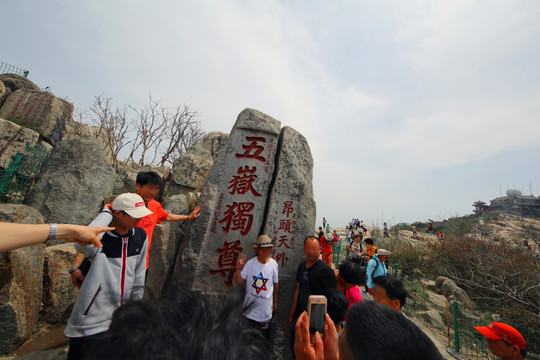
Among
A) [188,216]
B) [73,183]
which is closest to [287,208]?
[188,216]

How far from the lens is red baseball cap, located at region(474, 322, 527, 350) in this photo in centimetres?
205

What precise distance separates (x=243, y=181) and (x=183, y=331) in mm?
2999

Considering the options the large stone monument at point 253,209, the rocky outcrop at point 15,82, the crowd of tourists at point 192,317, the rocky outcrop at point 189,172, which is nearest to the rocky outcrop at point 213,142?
the rocky outcrop at point 189,172

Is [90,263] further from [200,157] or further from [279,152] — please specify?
[200,157]

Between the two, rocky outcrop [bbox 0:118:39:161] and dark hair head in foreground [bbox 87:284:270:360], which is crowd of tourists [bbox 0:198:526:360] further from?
rocky outcrop [bbox 0:118:39:161]

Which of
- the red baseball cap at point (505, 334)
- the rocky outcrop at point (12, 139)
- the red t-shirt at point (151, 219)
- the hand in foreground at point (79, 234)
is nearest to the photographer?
the hand in foreground at point (79, 234)

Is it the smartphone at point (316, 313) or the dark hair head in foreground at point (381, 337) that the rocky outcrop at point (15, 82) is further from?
the dark hair head in foreground at point (381, 337)

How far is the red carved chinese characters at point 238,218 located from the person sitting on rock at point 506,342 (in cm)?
292

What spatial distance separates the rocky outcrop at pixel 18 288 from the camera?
8.39ft

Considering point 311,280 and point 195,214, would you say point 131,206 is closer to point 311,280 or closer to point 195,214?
point 195,214

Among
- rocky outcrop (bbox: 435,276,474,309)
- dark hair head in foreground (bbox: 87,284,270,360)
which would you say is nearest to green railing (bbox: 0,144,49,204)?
dark hair head in foreground (bbox: 87,284,270,360)

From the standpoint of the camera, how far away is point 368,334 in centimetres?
87

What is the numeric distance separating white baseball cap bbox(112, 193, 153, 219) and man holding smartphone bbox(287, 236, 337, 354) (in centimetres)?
196

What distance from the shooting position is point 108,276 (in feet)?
5.66
